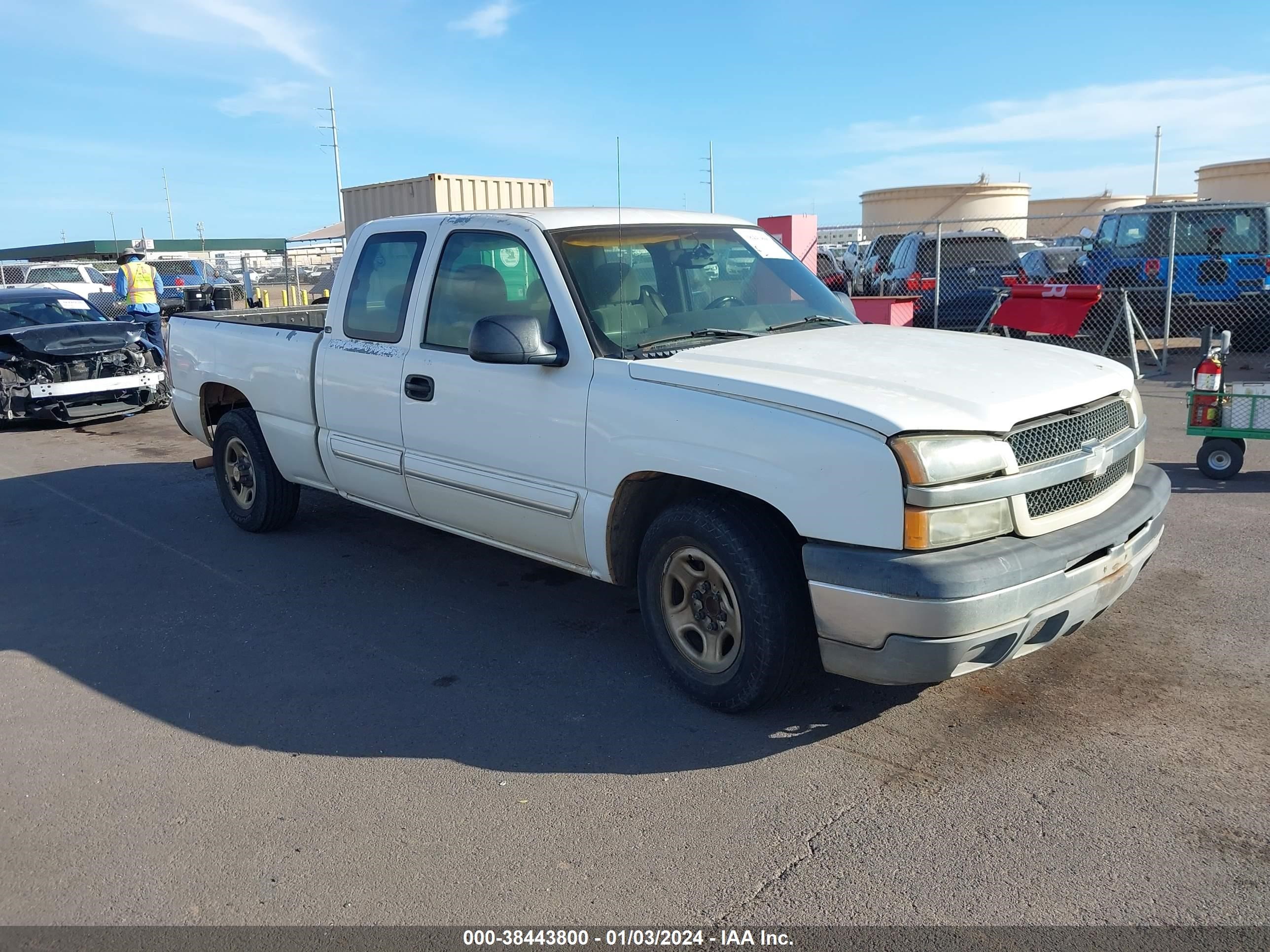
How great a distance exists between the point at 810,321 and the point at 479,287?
156cm

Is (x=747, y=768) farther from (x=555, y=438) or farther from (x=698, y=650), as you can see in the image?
(x=555, y=438)

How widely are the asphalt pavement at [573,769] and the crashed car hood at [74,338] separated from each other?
7014 mm

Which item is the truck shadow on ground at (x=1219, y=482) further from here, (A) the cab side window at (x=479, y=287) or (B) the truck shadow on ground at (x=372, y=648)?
(A) the cab side window at (x=479, y=287)

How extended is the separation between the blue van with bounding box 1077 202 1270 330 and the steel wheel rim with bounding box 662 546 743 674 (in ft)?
39.5

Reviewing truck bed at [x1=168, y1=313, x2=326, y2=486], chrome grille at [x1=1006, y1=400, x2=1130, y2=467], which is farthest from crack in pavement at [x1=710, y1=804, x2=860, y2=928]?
truck bed at [x1=168, y1=313, x2=326, y2=486]

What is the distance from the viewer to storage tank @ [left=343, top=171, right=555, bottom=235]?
15.6 metres

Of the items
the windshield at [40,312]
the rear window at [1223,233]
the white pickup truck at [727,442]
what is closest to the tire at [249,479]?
the white pickup truck at [727,442]

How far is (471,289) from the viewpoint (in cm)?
494

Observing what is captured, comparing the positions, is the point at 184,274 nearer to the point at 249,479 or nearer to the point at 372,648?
the point at 249,479

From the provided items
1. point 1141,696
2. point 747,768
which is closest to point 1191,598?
point 1141,696

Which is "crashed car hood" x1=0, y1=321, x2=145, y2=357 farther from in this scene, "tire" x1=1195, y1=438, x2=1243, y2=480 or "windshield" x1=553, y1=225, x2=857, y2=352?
"tire" x1=1195, y1=438, x2=1243, y2=480

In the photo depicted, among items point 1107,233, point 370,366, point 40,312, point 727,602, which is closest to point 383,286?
point 370,366

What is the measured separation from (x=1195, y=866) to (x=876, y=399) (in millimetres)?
1670

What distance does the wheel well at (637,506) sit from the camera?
4102 millimetres
